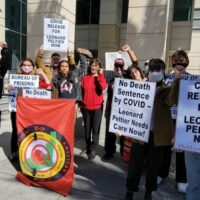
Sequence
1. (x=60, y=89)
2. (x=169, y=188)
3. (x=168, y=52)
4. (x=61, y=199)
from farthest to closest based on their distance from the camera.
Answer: (x=168, y=52) < (x=60, y=89) < (x=169, y=188) < (x=61, y=199)

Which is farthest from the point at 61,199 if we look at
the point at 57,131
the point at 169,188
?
the point at 169,188

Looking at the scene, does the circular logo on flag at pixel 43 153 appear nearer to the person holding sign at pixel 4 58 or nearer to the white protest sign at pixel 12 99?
the white protest sign at pixel 12 99

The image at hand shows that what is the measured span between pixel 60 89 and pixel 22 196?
6.12ft

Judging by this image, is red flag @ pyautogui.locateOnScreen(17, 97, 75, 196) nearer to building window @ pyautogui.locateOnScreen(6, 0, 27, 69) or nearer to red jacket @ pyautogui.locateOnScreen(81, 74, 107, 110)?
red jacket @ pyautogui.locateOnScreen(81, 74, 107, 110)

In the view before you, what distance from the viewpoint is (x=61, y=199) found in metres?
3.81

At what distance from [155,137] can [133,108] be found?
0.41 metres

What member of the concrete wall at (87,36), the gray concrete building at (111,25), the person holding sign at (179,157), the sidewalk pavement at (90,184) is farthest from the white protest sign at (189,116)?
the concrete wall at (87,36)

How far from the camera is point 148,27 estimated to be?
437 inches

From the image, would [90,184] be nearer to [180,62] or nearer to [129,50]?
[129,50]

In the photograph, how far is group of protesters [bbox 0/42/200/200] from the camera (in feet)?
11.4

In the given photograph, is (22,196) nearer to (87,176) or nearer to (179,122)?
(87,176)

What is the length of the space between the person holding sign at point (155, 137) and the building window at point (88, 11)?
19.7m

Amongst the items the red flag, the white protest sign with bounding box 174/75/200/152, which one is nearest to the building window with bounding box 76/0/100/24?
the red flag

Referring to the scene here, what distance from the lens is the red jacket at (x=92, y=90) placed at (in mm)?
5195
